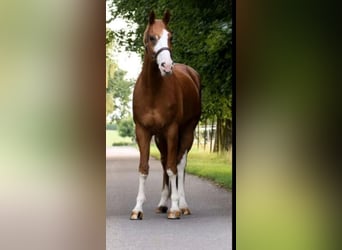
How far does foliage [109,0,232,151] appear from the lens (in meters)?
2.63

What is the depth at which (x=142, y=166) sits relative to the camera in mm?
2643

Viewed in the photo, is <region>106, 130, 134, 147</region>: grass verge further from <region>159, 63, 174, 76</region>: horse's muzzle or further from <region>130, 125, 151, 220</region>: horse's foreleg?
<region>159, 63, 174, 76</region>: horse's muzzle

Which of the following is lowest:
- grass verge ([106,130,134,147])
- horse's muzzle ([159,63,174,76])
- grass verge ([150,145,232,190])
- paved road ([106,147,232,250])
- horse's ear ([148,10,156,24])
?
paved road ([106,147,232,250])

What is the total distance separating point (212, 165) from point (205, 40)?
1.94 feet

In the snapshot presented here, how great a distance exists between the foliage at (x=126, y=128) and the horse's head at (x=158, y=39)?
12.6 inches

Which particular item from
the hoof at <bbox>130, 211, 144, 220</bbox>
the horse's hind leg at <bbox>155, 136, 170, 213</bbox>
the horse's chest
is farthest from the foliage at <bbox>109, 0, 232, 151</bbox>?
the hoof at <bbox>130, 211, 144, 220</bbox>

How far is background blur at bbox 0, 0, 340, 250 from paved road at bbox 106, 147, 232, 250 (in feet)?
0.24

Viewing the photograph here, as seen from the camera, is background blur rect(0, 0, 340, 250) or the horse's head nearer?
background blur rect(0, 0, 340, 250)

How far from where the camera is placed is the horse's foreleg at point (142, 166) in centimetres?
264

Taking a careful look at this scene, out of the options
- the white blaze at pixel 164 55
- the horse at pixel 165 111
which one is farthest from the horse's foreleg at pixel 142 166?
the white blaze at pixel 164 55

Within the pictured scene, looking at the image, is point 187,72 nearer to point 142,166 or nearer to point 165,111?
point 165,111
